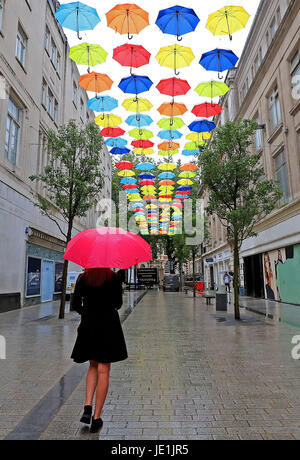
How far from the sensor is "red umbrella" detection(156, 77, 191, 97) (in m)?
11.5

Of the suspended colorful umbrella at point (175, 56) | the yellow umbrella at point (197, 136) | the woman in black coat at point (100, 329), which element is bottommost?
the woman in black coat at point (100, 329)

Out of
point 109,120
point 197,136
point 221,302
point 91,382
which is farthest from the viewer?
point 221,302

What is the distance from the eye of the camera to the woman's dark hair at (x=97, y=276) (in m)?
3.61

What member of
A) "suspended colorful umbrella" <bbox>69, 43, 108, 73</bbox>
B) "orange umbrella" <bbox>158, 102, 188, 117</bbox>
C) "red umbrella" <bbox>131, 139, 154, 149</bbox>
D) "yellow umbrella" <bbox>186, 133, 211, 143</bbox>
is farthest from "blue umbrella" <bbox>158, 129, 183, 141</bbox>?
"suspended colorful umbrella" <bbox>69, 43, 108, 73</bbox>

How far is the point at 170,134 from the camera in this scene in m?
14.9

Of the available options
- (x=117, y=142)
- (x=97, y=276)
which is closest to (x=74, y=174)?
(x=117, y=142)

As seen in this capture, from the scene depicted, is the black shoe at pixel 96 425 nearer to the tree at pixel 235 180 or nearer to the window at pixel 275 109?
the tree at pixel 235 180

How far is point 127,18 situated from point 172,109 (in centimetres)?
438

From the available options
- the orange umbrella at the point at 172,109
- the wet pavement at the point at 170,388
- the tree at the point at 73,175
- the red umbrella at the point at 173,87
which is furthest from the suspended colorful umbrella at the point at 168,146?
the wet pavement at the point at 170,388

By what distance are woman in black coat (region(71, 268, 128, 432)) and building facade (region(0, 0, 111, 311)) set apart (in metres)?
10.3

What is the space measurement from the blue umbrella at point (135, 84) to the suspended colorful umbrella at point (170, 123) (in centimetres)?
218

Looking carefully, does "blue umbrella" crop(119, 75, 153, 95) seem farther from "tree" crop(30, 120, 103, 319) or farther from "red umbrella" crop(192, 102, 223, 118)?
"tree" crop(30, 120, 103, 319)

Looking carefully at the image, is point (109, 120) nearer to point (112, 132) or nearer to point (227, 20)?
point (112, 132)
